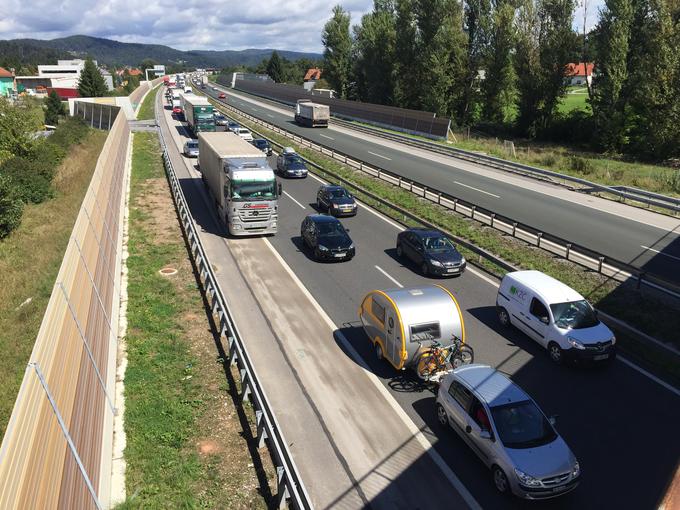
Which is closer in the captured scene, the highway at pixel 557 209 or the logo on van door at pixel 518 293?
the logo on van door at pixel 518 293

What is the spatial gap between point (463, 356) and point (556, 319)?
3.02 meters

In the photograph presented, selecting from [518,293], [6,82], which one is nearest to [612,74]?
[518,293]

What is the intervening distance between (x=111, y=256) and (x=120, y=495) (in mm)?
11674

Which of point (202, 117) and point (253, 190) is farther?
point (202, 117)

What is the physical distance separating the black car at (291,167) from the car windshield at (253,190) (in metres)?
13.0

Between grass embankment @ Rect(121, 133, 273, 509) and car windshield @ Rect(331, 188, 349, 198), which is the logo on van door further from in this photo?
car windshield @ Rect(331, 188, 349, 198)

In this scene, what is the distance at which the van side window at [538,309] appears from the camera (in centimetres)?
1472

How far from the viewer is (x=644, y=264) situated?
21.1 m

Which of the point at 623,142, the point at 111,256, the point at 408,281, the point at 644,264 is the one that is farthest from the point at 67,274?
the point at 623,142

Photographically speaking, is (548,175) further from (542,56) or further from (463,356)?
(542,56)

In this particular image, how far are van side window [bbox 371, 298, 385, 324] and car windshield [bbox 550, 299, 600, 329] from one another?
4.96m

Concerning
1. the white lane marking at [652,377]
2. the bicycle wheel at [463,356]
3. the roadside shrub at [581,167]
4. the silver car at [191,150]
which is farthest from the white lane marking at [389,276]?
the silver car at [191,150]

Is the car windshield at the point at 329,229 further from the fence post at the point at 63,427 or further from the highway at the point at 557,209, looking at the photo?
the fence post at the point at 63,427

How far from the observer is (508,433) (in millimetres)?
10188
